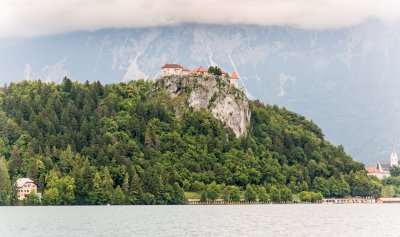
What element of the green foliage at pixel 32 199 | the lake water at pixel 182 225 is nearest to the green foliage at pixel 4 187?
the green foliage at pixel 32 199

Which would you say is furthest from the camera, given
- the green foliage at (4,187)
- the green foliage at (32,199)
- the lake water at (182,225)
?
the green foliage at (32,199)

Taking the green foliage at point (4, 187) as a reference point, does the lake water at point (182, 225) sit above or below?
below

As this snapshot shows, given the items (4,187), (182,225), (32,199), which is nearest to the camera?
(182,225)

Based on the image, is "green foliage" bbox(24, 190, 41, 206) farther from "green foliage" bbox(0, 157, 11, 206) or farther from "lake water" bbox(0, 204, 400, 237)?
"lake water" bbox(0, 204, 400, 237)

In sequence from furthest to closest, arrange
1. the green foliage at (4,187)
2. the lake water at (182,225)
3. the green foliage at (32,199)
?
the green foliage at (32,199) → the green foliage at (4,187) → the lake water at (182,225)

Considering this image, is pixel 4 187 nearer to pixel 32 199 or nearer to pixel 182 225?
pixel 32 199

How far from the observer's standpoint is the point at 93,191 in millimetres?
196750

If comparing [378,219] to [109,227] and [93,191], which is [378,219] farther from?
[93,191]

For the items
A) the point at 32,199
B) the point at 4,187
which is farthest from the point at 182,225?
the point at 4,187

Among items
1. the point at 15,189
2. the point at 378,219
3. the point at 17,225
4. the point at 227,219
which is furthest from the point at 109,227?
the point at 15,189

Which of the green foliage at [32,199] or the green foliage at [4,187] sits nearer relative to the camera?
the green foliage at [4,187]

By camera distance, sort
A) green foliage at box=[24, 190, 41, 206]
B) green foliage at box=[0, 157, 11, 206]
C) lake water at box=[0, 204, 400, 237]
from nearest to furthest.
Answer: lake water at box=[0, 204, 400, 237] → green foliage at box=[0, 157, 11, 206] → green foliage at box=[24, 190, 41, 206]

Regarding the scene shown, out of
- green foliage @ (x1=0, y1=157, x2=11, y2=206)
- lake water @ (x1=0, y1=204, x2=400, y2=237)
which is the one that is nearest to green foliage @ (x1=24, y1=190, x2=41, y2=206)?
green foliage @ (x1=0, y1=157, x2=11, y2=206)

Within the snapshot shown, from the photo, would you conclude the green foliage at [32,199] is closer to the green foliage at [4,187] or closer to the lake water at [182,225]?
the green foliage at [4,187]
